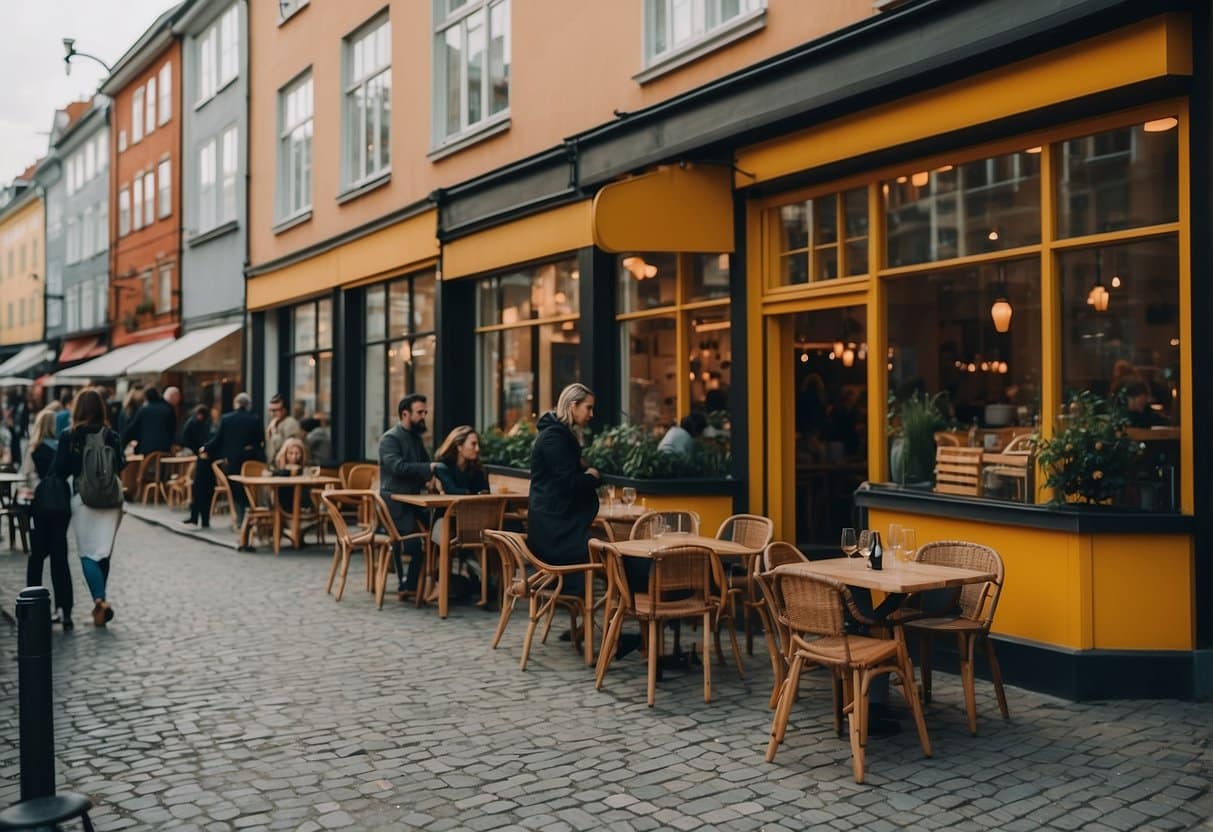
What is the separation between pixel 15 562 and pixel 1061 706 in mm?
11992

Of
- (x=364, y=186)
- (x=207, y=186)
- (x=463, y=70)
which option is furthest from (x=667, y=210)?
(x=207, y=186)

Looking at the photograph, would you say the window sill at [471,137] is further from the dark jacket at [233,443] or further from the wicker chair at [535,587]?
the wicker chair at [535,587]

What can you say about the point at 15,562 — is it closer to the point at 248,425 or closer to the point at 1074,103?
the point at 248,425

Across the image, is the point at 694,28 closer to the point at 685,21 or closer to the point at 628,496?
the point at 685,21

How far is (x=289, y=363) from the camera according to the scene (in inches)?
885

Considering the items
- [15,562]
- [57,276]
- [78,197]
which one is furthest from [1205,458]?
[57,276]

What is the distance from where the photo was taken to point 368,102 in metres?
18.1

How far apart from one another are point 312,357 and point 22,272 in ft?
124

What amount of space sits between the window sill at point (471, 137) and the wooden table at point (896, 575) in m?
8.88

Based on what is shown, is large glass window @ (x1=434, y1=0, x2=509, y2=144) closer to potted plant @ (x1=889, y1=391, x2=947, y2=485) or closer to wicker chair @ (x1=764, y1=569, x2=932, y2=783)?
potted plant @ (x1=889, y1=391, x2=947, y2=485)

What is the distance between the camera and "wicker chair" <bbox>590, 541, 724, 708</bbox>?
7.15 metres

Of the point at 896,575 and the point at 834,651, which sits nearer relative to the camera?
the point at 834,651

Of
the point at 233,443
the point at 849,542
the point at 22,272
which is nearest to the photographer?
the point at 849,542

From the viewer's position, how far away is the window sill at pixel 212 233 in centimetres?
2391
